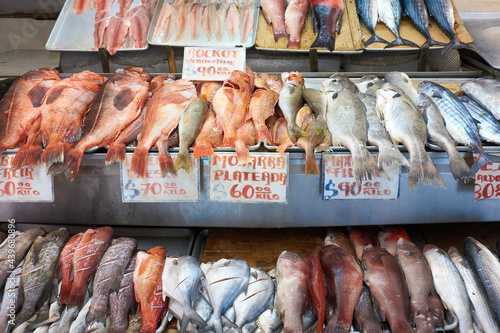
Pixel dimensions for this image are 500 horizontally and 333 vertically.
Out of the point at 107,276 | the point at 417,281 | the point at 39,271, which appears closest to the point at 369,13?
the point at 417,281

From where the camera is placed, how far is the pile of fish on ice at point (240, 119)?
5.00 feet

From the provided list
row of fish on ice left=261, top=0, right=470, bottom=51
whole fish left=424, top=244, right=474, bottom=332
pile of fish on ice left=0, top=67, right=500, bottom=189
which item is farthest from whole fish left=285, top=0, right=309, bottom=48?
whole fish left=424, top=244, right=474, bottom=332

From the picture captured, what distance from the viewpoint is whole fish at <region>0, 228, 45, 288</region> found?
5.38 feet

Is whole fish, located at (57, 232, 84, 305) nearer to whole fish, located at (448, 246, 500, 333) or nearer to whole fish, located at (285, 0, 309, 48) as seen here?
whole fish, located at (448, 246, 500, 333)

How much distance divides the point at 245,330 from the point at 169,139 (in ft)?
2.75

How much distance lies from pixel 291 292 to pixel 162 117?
93 cm

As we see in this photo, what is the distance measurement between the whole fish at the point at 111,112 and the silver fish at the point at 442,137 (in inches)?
52.7

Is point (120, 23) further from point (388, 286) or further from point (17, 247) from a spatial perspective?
point (388, 286)

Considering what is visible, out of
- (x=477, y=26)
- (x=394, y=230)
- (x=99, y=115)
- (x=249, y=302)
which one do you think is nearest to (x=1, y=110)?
(x=99, y=115)

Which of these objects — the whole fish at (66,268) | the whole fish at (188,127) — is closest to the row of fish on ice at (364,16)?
the whole fish at (188,127)

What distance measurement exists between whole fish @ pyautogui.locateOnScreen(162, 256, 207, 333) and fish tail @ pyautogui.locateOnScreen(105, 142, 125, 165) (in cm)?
48

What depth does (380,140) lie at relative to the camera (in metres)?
1.58

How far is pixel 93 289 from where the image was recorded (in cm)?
153

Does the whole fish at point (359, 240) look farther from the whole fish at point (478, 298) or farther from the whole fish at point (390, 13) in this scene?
the whole fish at point (390, 13)
